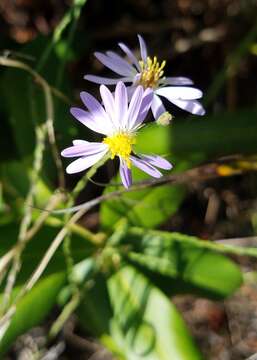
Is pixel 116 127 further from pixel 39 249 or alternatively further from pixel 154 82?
pixel 39 249

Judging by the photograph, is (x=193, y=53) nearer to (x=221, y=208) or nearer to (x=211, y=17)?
(x=211, y=17)

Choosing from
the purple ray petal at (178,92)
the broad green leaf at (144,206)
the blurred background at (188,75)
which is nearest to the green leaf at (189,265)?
the broad green leaf at (144,206)

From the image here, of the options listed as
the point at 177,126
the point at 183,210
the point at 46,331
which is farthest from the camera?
the point at 183,210

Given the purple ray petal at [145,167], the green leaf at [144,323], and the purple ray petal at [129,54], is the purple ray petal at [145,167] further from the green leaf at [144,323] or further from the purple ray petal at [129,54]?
the green leaf at [144,323]

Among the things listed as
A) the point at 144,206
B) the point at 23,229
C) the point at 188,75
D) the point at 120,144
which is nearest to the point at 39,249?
the point at 23,229

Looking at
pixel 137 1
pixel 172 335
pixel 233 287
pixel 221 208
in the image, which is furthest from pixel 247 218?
pixel 137 1
